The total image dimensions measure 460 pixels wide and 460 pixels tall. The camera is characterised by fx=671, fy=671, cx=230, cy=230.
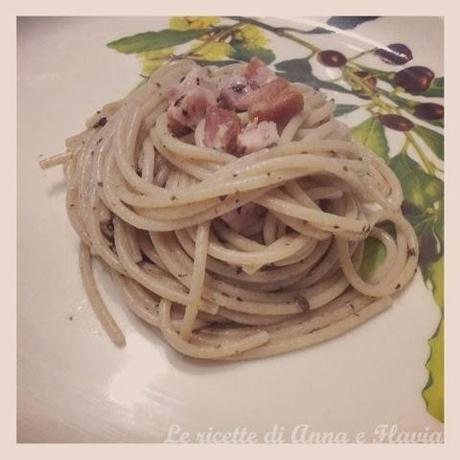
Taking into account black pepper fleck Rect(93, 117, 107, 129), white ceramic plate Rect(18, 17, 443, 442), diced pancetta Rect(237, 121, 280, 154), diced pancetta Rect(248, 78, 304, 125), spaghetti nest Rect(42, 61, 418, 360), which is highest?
diced pancetta Rect(248, 78, 304, 125)

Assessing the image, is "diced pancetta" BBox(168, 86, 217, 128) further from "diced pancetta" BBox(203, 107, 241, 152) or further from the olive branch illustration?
the olive branch illustration

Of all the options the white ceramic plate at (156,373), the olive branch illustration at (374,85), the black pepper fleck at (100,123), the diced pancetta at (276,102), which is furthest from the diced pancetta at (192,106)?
the olive branch illustration at (374,85)

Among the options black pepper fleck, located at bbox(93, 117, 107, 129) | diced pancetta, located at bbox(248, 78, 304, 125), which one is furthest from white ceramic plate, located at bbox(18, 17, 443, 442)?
diced pancetta, located at bbox(248, 78, 304, 125)

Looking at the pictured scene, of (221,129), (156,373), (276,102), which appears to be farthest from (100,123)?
(156,373)

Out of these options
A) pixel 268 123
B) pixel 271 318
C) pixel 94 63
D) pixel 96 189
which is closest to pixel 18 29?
pixel 94 63

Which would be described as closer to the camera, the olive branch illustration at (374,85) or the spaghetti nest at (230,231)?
the spaghetti nest at (230,231)

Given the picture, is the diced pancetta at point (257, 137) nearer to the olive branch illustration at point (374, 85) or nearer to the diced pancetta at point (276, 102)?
the diced pancetta at point (276, 102)
